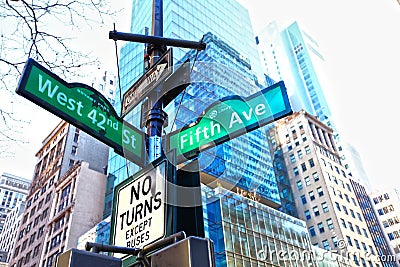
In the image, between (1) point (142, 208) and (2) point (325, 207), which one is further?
(2) point (325, 207)

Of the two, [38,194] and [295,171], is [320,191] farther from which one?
[38,194]

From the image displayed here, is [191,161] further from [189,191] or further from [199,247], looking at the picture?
[199,247]

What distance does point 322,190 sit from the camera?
2478 inches

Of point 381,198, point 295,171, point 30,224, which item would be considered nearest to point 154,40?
point 295,171

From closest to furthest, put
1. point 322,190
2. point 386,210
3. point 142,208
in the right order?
point 142,208, point 322,190, point 386,210

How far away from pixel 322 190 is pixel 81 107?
211ft

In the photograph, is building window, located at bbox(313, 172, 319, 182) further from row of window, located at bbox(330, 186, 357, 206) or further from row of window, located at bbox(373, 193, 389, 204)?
row of window, located at bbox(373, 193, 389, 204)

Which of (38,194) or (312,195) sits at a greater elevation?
(38,194)

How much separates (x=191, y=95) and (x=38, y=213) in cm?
3639

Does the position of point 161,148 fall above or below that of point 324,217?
below

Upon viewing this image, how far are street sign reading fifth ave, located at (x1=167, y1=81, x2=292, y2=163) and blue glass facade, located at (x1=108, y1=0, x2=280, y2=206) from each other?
4077 centimetres

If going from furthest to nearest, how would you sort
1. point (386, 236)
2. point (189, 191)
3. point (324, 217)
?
point (386, 236), point (324, 217), point (189, 191)

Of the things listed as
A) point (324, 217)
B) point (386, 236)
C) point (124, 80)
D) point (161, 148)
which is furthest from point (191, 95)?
point (386, 236)

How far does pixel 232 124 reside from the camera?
3.61m
